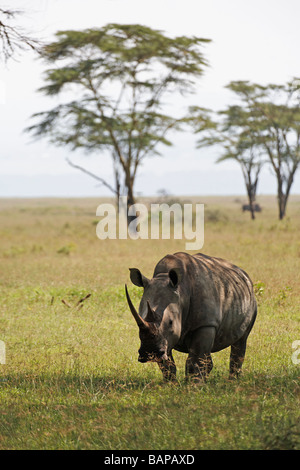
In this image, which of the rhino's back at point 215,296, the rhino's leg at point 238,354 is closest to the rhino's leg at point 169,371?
the rhino's back at point 215,296

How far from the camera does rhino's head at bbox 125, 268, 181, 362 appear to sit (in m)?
4.94

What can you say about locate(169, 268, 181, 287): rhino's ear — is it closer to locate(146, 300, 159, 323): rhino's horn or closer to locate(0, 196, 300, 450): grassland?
locate(146, 300, 159, 323): rhino's horn

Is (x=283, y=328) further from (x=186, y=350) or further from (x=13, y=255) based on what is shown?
(x=13, y=255)

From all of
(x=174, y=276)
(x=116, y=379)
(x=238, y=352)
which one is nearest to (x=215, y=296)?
(x=174, y=276)

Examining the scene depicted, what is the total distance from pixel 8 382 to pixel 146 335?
273 centimetres

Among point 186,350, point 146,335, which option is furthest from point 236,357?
point 146,335

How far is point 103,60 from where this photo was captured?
2658cm

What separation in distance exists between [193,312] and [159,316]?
0.64 m

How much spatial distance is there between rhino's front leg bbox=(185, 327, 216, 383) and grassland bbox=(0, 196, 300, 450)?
0.15 m

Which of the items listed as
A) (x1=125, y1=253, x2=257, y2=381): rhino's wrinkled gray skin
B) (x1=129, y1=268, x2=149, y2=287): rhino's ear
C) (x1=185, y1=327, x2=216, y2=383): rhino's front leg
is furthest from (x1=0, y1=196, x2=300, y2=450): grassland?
(x1=129, y1=268, x2=149, y2=287): rhino's ear

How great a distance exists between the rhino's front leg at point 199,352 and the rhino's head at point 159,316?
0.41m

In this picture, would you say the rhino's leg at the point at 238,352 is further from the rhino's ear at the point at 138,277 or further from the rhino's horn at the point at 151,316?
the rhino's horn at the point at 151,316

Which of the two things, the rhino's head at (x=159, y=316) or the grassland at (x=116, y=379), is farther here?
the rhino's head at (x=159, y=316)

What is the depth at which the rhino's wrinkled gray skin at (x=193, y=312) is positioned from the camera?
5137 mm
